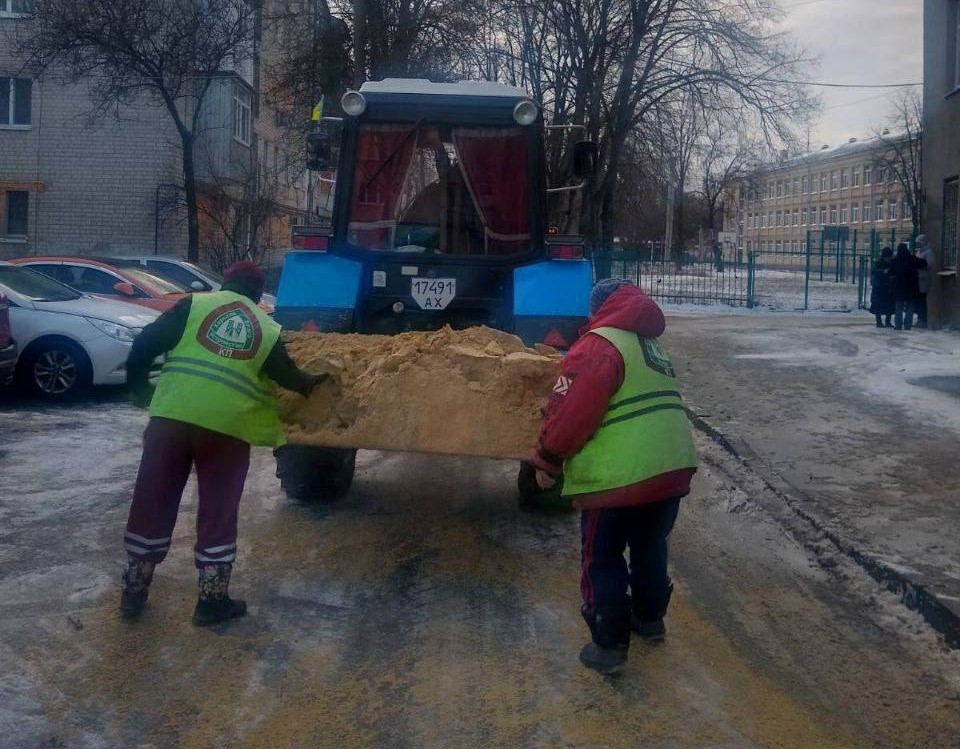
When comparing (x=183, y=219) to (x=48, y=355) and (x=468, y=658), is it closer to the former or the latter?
(x=48, y=355)

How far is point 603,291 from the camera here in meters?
4.77

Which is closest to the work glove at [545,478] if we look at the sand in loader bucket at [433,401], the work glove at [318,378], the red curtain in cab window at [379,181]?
the sand in loader bucket at [433,401]

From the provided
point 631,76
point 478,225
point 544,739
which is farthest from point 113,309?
point 631,76

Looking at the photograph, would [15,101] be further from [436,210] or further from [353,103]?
[436,210]

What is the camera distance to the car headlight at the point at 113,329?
12000 millimetres

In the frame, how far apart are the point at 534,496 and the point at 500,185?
233cm

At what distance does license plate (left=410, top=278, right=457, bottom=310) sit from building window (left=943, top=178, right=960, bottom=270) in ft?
47.2

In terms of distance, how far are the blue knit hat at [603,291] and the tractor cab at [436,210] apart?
2.69 metres

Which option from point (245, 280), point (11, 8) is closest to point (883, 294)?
point (245, 280)

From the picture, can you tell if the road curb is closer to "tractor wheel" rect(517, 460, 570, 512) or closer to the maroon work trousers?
"tractor wheel" rect(517, 460, 570, 512)

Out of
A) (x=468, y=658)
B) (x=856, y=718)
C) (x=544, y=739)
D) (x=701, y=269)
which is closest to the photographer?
(x=544, y=739)

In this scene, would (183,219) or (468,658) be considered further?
(183,219)

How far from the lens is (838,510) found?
7.36 meters

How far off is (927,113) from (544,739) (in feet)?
64.2
